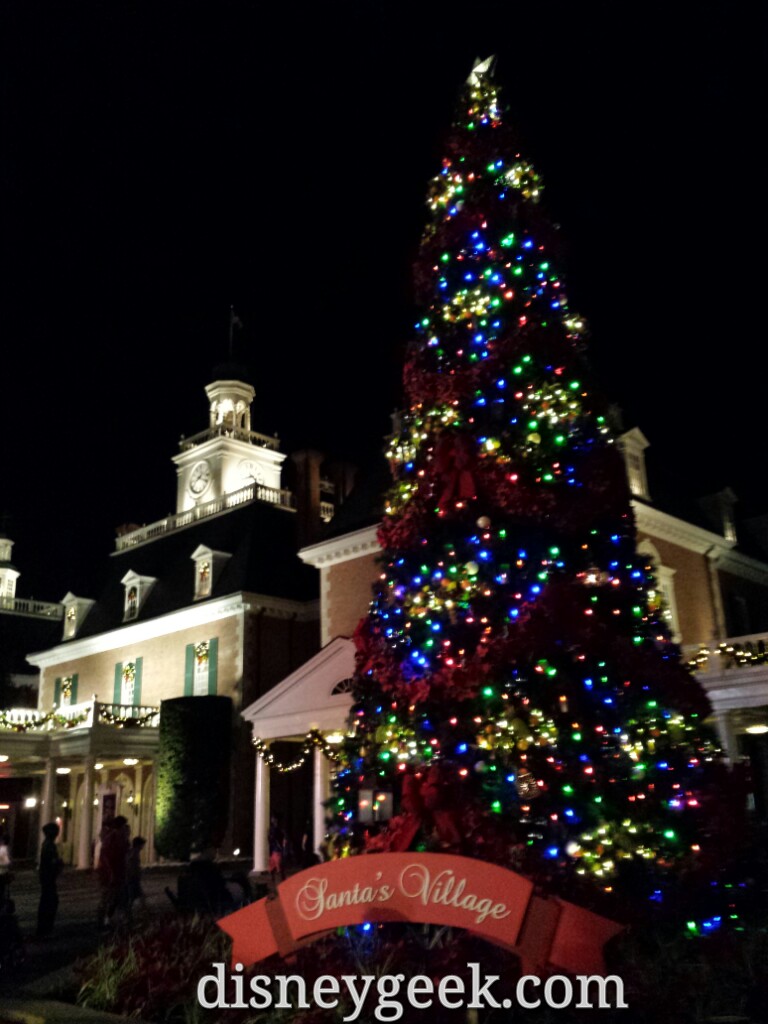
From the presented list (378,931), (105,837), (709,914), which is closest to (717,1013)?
(709,914)

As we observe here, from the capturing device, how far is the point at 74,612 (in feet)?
118

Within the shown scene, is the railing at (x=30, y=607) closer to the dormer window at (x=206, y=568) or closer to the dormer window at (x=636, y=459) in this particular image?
the dormer window at (x=206, y=568)

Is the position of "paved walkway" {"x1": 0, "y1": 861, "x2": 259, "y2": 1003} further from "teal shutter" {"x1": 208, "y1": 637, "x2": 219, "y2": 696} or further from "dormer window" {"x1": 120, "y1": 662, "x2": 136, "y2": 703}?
"dormer window" {"x1": 120, "y1": 662, "x2": 136, "y2": 703}

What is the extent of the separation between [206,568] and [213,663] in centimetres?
346

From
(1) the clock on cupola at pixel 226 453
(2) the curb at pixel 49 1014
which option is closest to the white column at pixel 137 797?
(1) the clock on cupola at pixel 226 453

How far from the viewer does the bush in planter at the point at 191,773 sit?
25516mm

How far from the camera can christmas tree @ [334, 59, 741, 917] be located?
298 inches

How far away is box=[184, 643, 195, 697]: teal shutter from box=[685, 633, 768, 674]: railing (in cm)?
1708

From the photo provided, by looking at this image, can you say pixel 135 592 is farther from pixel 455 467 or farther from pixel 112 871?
pixel 455 467

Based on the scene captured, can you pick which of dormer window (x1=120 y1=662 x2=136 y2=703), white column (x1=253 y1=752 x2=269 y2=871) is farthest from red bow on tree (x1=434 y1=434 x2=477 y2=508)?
dormer window (x1=120 y1=662 x2=136 y2=703)

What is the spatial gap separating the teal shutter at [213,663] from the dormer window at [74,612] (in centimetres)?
943

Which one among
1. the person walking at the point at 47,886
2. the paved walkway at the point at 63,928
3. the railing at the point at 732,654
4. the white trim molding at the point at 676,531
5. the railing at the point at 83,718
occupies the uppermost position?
the white trim molding at the point at 676,531

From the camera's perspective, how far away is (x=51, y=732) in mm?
29594

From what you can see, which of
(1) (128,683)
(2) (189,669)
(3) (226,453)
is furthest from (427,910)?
(3) (226,453)
